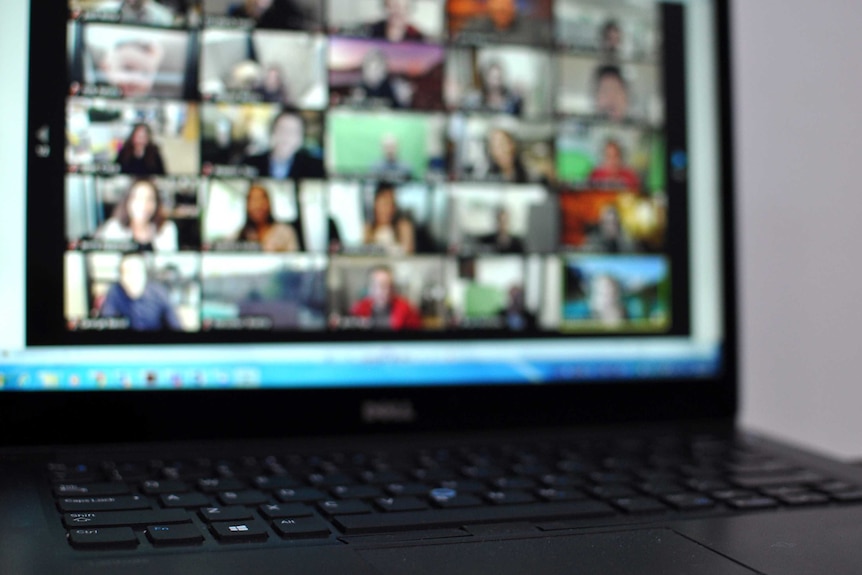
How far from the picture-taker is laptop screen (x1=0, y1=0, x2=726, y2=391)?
68cm

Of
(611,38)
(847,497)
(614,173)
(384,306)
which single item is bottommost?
(847,497)

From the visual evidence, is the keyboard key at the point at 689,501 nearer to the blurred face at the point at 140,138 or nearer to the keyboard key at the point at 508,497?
the keyboard key at the point at 508,497

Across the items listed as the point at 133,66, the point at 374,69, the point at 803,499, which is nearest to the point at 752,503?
the point at 803,499

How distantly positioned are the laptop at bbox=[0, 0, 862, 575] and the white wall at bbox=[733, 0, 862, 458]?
234mm

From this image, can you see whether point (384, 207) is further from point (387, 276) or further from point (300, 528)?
point (300, 528)

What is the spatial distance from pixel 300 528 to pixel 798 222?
0.82 metres

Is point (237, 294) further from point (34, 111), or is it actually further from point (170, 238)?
point (34, 111)

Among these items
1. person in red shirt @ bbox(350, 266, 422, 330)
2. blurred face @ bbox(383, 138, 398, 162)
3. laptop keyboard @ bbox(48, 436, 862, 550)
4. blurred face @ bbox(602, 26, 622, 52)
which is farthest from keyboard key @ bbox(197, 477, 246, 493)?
blurred face @ bbox(602, 26, 622, 52)

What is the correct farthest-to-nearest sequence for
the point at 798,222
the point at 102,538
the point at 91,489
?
the point at 798,222 → the point at 91,489 → the point at 102,538

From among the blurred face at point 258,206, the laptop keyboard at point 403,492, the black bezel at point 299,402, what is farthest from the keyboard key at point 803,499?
the blurred face at point 258,206

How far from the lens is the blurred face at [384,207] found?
762mm

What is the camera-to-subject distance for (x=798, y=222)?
1069 mm

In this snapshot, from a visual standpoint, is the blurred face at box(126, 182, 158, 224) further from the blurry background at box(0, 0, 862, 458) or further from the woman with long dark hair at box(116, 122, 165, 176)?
the blurry background at box(0, 0, 862, 458)

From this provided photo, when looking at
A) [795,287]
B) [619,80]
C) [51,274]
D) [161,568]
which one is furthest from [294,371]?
[795,287]
